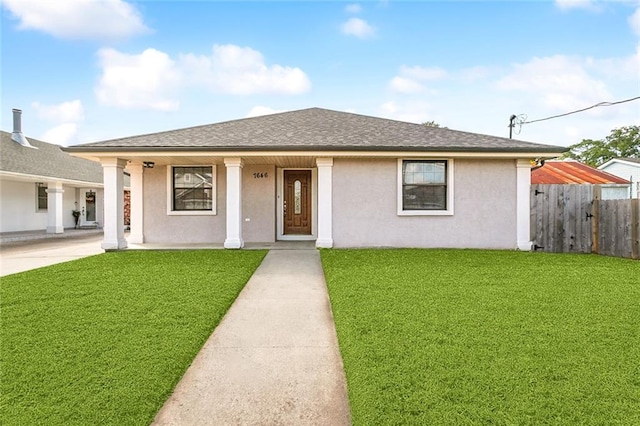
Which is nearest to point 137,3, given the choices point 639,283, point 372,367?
point 372,367

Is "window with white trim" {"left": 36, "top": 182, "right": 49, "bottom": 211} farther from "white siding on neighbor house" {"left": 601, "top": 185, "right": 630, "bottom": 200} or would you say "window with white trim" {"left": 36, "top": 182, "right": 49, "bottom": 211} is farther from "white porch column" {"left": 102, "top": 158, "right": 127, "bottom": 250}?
"white siding on neighbor house" {"left": 601, "top": 185, "right": 630, "bottom": 200}

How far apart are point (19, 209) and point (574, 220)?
21087mm

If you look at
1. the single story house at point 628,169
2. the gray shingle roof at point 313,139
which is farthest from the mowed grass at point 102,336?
the single story house at point 628,169

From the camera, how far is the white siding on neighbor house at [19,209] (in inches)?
547

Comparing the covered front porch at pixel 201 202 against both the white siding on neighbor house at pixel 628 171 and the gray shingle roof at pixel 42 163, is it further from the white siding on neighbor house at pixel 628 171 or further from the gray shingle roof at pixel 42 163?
the white siding on neighbor house at pixel 628 171

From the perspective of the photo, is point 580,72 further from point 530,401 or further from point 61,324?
point 61,324

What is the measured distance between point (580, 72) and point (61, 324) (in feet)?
76.8

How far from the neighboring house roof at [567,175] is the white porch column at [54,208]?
2113 cm

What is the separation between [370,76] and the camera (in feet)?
50.5

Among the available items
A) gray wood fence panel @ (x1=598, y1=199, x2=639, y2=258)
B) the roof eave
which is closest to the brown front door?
the roof eave

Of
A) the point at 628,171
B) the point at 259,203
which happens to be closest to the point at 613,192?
the point at 628,171

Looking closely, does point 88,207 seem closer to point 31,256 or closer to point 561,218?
point 31,256

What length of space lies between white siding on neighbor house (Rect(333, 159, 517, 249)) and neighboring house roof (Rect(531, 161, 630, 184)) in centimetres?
728

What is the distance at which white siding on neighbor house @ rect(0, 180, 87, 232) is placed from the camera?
45.6ft
